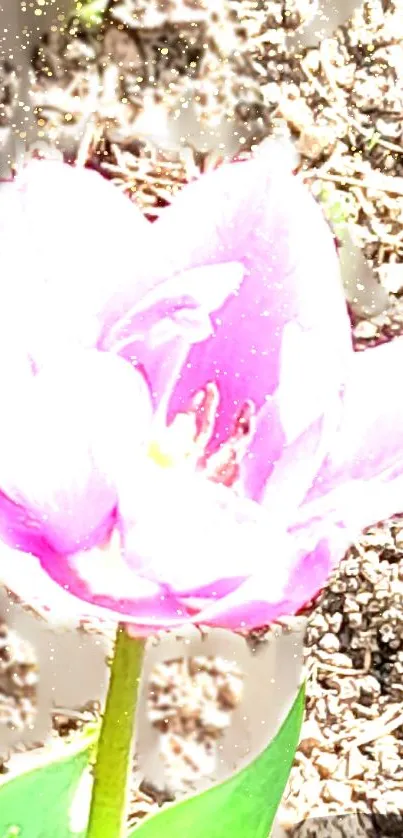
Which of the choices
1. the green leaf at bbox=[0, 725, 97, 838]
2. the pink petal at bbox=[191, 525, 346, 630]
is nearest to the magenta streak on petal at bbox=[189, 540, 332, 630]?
the pink petal at bbox=[191, 525, 346, 630]

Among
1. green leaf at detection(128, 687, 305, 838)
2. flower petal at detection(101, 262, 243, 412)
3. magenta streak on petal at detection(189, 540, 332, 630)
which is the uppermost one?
flower petal at detection(101, 262, 243, 412)

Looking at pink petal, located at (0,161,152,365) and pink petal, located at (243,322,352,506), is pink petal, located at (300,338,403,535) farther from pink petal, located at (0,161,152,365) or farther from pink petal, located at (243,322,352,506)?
pink petal, located at (0,161,152,365)

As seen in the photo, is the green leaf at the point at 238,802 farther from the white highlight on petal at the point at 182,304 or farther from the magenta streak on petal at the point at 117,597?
the white highlight on petal at the point at 182,304

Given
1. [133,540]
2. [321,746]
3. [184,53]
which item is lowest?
[321,746]

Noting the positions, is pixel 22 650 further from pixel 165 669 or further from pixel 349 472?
pixel 349 472

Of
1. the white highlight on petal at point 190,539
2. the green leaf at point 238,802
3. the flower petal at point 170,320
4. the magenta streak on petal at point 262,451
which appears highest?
the flower petal at point 170,320

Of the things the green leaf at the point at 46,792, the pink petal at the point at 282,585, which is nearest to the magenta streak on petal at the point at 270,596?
the pink petal at the point at 282,585

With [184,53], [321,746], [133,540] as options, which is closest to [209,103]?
[184,53]
